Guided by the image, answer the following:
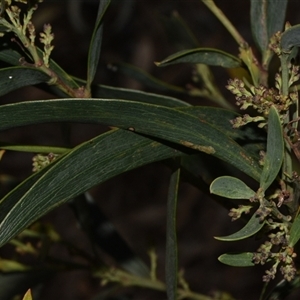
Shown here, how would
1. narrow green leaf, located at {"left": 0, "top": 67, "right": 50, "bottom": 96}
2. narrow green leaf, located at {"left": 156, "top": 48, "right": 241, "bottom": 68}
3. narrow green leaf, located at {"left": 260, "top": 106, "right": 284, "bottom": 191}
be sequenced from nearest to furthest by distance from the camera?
narrow green leaf, located at {"left": 260, "top": 106, "right": 284, "bottom": 191} → narrow green leaf, located at {"left": 0, "top": 67, "right": 50, "bottom": 96} → narrow green leaf, located at {"left": 156, "top": 48, "right": 241, "bottom": 68}

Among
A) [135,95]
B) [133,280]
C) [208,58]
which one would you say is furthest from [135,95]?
[133,280]

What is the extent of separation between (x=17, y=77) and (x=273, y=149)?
0.27 m

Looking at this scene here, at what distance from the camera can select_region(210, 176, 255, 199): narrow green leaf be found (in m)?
0.62

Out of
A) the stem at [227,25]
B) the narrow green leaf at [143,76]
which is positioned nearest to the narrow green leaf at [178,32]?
the narrow green leaf at [143,76]

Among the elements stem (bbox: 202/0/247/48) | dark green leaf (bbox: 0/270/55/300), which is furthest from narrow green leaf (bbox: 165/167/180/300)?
dark green leaf (bbox: 0/270/55/300)

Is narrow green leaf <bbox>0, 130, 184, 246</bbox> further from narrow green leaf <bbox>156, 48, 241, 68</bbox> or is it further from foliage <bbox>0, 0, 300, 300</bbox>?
narrow green leaf <bbox>156, 48, 241, 68</bbox>

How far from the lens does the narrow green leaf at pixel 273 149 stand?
60 centimetres

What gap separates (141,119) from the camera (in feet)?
2.20

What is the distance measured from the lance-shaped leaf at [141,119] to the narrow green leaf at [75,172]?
0.09 feet

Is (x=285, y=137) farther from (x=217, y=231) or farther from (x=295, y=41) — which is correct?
(x=217, y=231)

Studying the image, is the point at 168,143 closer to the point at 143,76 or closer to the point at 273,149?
the point at 273,149

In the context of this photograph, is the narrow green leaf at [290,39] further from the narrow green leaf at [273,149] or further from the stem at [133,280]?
the stem at [133,280]

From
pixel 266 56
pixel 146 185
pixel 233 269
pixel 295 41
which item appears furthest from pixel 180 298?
pixel 146 185

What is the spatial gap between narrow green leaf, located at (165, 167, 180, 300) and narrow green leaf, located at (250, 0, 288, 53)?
0.24 meters
